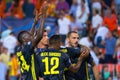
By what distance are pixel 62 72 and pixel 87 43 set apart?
9096mm

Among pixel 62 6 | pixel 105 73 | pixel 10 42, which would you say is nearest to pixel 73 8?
pixel 62 6

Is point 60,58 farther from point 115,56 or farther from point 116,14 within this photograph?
point 116,14

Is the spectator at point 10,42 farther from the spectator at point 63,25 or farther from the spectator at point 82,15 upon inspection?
the spectator at point 82,15

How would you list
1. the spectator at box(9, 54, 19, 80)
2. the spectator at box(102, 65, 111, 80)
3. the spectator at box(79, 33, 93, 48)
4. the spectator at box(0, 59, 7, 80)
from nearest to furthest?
the spectator at box(102, 65, 111, 80)
the spectator at box(0, 59, 7, 80)
the spectator at box(9, 54, 19, 80)
the spectator at box(79, 33, 93, 48)

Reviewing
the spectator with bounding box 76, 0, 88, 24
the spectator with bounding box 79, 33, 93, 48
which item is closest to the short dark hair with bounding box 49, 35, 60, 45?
the spectator with bounding box 79, 33, 93, 48

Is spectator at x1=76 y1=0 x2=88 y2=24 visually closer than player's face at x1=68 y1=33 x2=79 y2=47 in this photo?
No

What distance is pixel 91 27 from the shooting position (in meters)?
21.0

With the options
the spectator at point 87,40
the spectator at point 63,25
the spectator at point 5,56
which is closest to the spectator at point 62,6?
the spectator at point 63,25

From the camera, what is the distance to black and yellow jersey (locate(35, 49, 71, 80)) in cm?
1045

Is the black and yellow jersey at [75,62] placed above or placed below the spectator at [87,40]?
above

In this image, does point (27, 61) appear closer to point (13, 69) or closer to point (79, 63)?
point (79, 63)

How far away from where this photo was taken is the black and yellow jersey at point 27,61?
10484 millimetres

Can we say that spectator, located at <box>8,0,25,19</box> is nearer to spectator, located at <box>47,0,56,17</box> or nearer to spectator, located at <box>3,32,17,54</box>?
spectator, located at <box>47,0,56,17</box>

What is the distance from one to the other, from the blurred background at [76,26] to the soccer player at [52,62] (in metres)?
6.74
